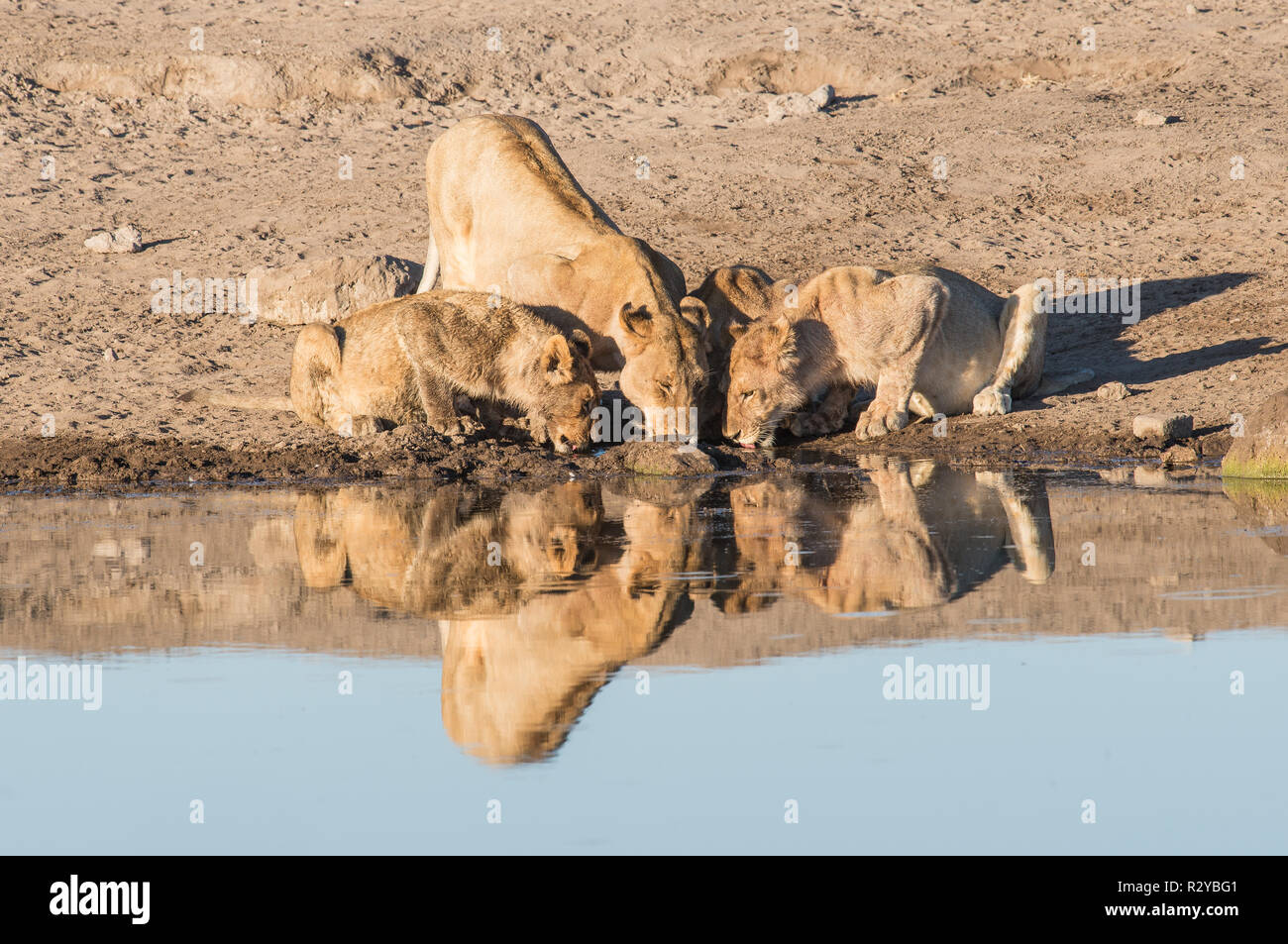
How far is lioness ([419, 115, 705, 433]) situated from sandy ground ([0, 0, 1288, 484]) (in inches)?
39.7

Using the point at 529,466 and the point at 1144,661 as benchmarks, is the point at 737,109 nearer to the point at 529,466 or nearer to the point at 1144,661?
the point at 529,466

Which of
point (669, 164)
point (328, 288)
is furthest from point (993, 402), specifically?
point (669, 164)

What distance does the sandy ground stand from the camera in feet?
49.4

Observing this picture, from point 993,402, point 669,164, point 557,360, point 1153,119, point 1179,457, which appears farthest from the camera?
point 1153,119

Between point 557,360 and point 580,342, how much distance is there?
0.30m

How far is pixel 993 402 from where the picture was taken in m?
14.2

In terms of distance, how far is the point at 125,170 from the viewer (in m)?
21.9
